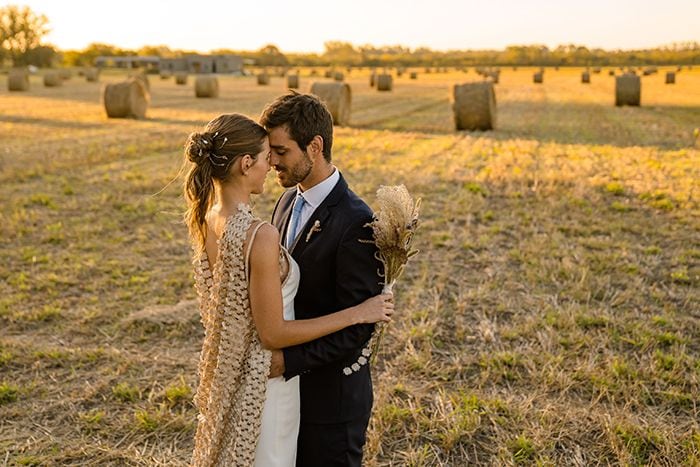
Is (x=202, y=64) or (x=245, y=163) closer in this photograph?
(x=245, y=163)

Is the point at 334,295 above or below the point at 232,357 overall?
above

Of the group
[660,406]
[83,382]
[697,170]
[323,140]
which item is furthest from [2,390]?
[697,170]

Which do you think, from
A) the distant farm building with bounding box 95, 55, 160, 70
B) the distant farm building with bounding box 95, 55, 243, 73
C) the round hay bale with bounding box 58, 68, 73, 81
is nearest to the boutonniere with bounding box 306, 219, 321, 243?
the round hay bale with bounding box 58, 68, 73, 81

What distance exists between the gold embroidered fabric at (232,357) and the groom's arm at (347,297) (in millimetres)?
129

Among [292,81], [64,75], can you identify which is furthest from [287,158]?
[64,75]

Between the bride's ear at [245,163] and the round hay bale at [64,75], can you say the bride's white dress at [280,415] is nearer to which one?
the bride's ear at [245,163]

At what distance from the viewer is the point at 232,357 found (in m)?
2.52

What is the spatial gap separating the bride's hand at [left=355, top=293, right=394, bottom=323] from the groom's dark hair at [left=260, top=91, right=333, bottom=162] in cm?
65

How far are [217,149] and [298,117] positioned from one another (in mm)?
327

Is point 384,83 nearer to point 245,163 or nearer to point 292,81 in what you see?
point 292,81

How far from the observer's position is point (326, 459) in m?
2.68

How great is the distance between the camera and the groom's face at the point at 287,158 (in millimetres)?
2543

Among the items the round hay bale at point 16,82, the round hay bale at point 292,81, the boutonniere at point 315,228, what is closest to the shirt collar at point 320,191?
the boutonniere at point 315,228

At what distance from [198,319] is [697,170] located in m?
9.34
